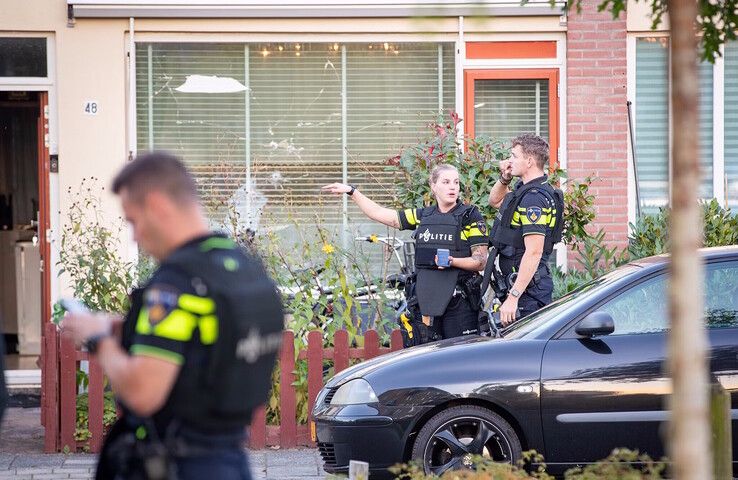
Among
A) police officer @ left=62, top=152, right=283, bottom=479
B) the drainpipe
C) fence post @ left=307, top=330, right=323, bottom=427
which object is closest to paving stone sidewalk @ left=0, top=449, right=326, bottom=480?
fence post @ left=307, top=330, right=323, bottom=427

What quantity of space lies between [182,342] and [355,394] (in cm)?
413

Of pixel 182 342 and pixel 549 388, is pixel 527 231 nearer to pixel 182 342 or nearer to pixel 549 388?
pixel 549 388

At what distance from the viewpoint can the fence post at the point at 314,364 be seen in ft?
29.8

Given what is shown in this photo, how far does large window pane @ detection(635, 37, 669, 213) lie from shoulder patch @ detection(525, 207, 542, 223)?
14.2 ft

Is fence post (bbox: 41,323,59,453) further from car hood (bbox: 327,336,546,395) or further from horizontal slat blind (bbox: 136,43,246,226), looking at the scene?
horizontal slat blind (bbox: 136,43,246,226)

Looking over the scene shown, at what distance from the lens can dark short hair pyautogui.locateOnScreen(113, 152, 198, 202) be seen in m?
3.52

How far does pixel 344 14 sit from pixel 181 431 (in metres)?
8.91

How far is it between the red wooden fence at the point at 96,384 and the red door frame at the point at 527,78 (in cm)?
367

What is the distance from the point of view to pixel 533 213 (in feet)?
27.2

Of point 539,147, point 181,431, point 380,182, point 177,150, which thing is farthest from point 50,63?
point 181,431

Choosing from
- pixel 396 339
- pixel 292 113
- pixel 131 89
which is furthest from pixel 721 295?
pixel 131 89

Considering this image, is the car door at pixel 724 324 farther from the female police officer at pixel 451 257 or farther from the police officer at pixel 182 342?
the police officer at pixel 182 342

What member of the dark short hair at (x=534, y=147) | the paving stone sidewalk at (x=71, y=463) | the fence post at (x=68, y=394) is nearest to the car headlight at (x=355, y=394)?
the paving stone sidewalk at (x=71, y=463)

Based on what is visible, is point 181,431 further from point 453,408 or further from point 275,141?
point 275,141
